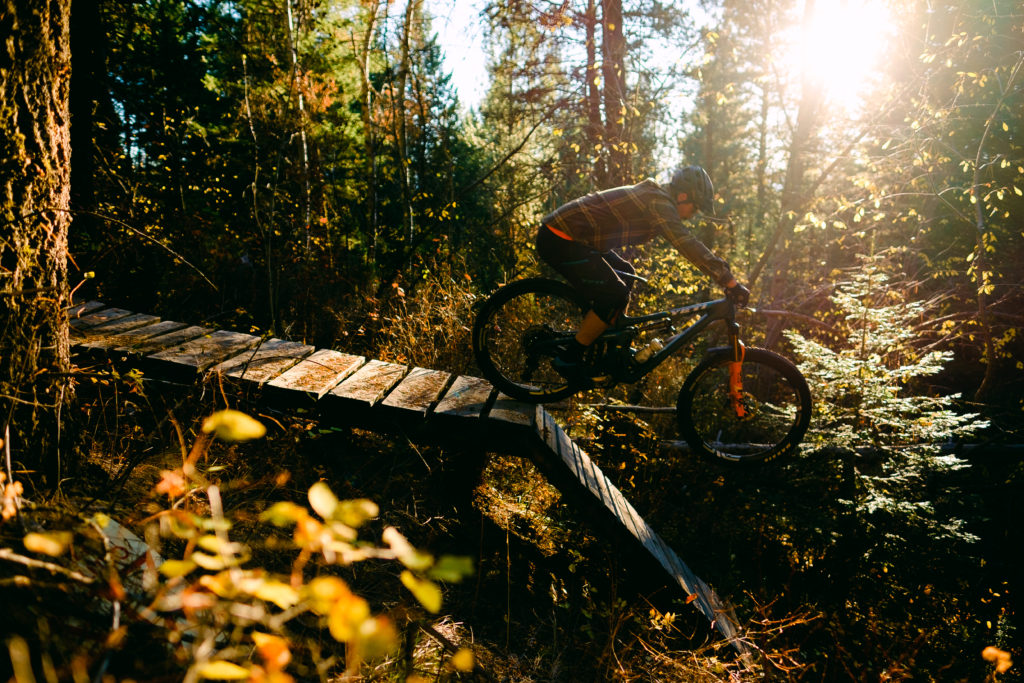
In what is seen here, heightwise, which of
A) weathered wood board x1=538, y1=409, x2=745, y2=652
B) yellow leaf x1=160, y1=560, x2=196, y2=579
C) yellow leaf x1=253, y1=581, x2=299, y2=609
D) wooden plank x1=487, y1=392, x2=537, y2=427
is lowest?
weathered wood board x1=538, y1=409, x2=745, y2=652

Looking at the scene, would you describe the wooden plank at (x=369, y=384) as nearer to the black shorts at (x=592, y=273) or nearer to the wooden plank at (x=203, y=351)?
the wooden plank at (x=203, y=351)

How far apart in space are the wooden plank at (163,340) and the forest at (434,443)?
19cm

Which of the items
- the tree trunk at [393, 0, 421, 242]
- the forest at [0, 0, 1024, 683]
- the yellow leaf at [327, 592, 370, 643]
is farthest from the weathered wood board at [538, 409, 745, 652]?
the tree trunk at [393, 0, 421, 242]

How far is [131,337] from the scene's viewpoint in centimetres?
337

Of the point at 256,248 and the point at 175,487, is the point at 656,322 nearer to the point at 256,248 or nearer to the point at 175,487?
the point at 175,487

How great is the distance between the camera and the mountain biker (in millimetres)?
3125

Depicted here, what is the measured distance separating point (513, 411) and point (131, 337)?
2596 millimetres

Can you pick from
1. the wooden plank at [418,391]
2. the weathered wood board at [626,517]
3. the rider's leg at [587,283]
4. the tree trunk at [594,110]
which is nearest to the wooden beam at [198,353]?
the wooden plank at [418,391]

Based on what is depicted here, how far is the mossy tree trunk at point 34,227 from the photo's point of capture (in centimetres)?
190

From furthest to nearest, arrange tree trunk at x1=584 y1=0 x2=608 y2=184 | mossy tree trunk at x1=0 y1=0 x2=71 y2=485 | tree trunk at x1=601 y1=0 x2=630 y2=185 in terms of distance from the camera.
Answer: tree trunk at x1=584 y1=0 x2=608 y2=184 < tree trunk at x1=601 y1=0 x2=630 y2=185 < mossy tree trunk at x1=0 y1=0 x2=71 y2=485

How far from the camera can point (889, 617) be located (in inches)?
164

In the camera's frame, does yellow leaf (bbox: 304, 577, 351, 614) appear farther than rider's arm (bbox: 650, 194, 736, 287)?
No

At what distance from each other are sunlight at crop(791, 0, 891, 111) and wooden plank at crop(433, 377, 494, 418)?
6.59 meters

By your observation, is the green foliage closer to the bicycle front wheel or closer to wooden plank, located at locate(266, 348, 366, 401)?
the bicycle front wheel
